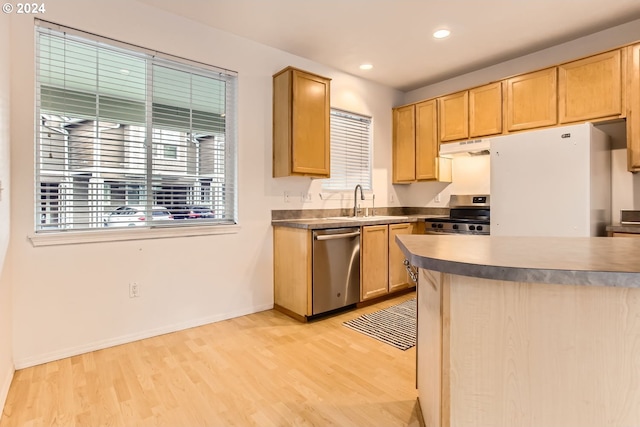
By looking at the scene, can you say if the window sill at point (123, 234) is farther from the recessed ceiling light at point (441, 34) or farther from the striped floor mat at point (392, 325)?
the recessed ceiling light at point (441, 34)

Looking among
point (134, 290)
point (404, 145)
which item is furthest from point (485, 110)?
point (134, 290)

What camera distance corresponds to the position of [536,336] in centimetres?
106

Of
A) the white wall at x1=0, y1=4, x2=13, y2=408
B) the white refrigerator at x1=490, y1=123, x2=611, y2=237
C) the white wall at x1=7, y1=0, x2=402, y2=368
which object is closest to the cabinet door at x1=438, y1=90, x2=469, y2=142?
the white refrigerator at x1=490, y1=123, x2=611, y2=237

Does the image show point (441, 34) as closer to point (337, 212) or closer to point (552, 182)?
point (552, 182)

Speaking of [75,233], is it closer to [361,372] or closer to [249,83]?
[249,83]

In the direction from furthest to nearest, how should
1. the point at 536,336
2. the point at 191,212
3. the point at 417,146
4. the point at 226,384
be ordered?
the point at 417,146 < the point at 191,212 < the point at 226,384 < the point at 536,336

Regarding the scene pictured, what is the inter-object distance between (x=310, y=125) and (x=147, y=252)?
1955mm

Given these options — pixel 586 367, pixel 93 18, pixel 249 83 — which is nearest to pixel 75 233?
pixel 93 18

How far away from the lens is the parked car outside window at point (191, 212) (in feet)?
9.94

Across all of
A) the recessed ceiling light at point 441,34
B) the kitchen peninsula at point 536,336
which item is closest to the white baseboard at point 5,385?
the kitchen peninsula at point 536,336

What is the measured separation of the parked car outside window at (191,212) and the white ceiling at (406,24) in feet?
5.55

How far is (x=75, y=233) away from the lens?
246 cm

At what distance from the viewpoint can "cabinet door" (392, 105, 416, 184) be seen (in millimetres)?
4527

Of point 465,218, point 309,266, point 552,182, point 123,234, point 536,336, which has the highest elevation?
point 552,182
